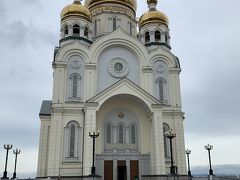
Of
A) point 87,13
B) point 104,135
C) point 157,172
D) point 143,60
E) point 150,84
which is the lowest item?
point 157,172

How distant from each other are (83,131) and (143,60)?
32.0 feet

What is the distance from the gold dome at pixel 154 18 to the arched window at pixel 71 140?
1503 centimetres

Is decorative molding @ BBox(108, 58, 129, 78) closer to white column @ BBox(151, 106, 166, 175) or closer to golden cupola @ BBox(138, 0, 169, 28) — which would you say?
white column @ BBox(151, 106, 166, 175)

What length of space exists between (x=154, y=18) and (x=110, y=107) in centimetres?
1233

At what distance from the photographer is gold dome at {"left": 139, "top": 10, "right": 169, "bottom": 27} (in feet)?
112

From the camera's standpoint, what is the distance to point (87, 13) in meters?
32.7

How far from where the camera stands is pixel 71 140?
26.9 meters

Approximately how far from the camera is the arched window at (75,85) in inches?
1121

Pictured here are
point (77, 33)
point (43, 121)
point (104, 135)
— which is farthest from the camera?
point (77, 33)

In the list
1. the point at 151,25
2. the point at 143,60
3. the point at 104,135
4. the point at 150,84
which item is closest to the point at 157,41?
the point at 151,25

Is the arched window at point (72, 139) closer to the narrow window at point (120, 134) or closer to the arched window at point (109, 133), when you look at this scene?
the arched window at point (109, 133)

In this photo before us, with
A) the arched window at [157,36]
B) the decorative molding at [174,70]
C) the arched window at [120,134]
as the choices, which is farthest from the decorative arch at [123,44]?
the arched window at [120,134]

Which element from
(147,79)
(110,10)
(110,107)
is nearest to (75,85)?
(110,107)

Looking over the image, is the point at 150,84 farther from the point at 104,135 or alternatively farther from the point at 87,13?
the point at 87,13
